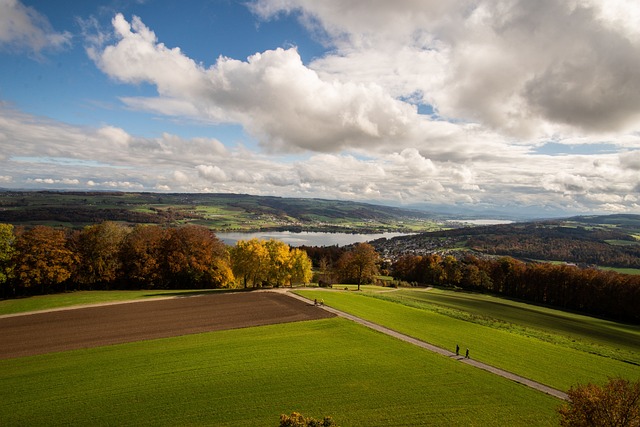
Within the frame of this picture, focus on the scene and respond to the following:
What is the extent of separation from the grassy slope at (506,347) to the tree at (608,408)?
1306 centimetres

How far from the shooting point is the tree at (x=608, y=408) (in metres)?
13.9

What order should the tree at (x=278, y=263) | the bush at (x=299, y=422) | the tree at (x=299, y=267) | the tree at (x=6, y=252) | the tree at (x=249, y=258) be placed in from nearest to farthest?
the bush at (x=299, y=422)
the tree at (x=6, y=252)
the tree at (x=249, y=258)
the tree at (x=278, y=263)
the tree at (x=299, y=267)

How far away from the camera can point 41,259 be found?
52656mm

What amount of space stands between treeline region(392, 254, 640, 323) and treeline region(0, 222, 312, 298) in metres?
55.2

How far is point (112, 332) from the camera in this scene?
119ft

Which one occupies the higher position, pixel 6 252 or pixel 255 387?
pixel 6 252

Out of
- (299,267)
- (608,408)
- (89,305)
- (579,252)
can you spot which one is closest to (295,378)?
(608,408)

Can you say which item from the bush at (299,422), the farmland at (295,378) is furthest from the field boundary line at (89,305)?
the bush at (299,422)

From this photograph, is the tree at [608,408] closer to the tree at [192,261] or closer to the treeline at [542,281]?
the tree at [192,261]

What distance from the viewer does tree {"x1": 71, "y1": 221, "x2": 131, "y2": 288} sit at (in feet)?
194

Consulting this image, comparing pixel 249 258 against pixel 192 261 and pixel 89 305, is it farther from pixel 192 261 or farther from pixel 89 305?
pixel 89 305

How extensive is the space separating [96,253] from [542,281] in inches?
4125

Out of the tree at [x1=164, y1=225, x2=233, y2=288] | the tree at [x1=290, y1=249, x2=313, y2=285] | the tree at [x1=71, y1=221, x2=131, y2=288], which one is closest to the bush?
the tree at [x1=290, y1=249, x2=313, y2=285]

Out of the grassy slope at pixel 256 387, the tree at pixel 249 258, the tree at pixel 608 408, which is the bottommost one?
the grassy slope at pixel 256 387
